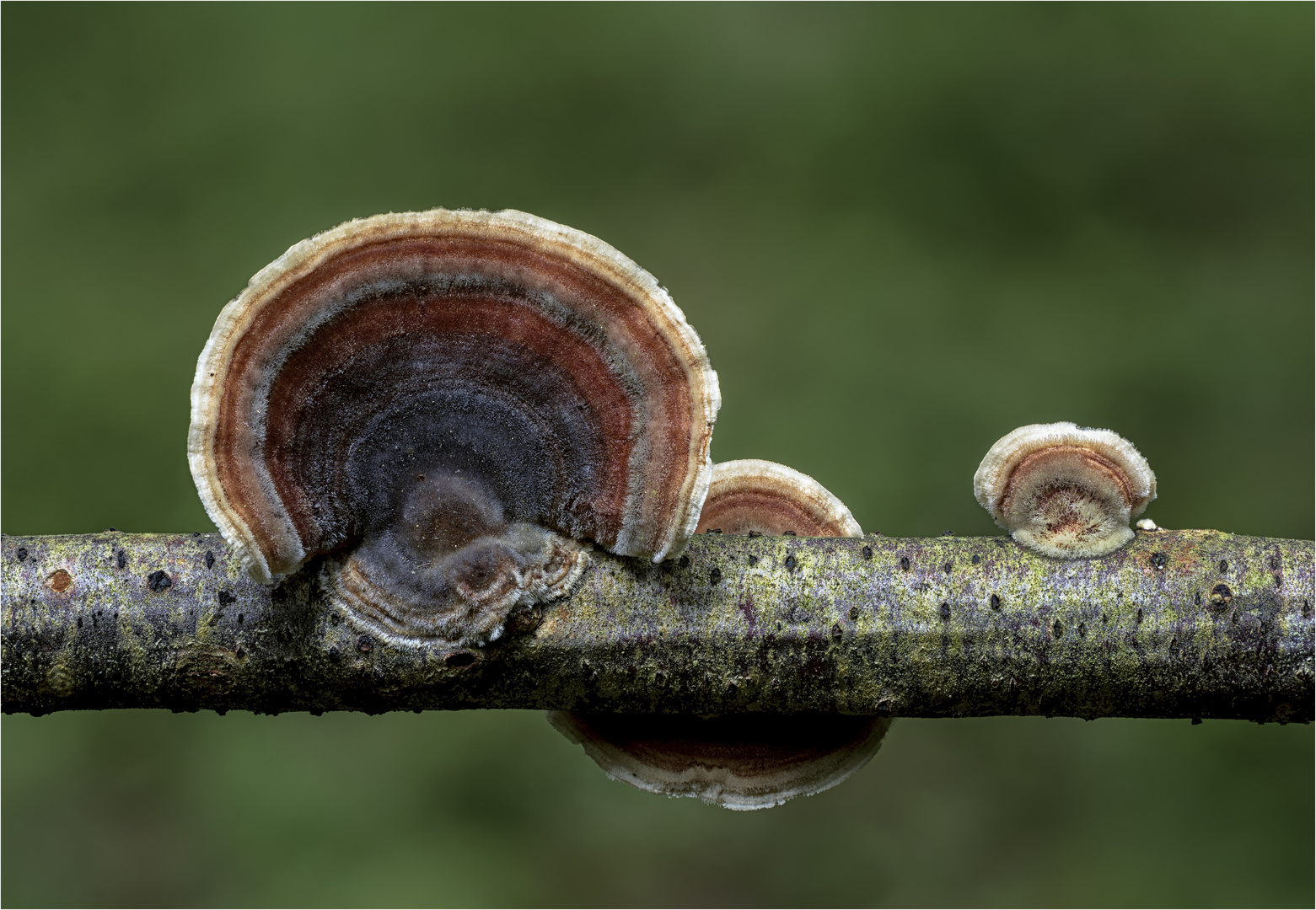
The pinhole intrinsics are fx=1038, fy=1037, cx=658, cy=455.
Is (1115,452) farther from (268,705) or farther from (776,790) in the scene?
(268,705)

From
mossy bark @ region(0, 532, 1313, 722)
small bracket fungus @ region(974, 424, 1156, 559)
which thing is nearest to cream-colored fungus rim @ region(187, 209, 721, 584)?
mossy bark @ region(0, 532, 1313, 722)

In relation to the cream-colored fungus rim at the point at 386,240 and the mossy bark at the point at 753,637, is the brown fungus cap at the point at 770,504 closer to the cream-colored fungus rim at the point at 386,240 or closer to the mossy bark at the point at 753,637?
the mossy bark at the point at 753,637

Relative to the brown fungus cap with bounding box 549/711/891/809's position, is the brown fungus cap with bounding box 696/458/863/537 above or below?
above

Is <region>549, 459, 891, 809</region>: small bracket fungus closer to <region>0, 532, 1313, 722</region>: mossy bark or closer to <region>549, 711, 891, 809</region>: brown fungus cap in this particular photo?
<region>549, 711, 891, 809</region>: brown fungus cap

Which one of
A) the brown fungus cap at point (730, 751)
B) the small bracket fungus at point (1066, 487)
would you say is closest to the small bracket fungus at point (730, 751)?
the brown fungus cap at point (730, 751)

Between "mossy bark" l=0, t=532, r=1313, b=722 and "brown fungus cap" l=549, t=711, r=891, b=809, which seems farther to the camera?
"brown fungus cap" l=549, t=711, r=891, b=809

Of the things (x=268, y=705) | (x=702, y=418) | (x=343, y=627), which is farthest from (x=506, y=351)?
(x=268, y=705)

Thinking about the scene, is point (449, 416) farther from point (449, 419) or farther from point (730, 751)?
point (730, 751)
